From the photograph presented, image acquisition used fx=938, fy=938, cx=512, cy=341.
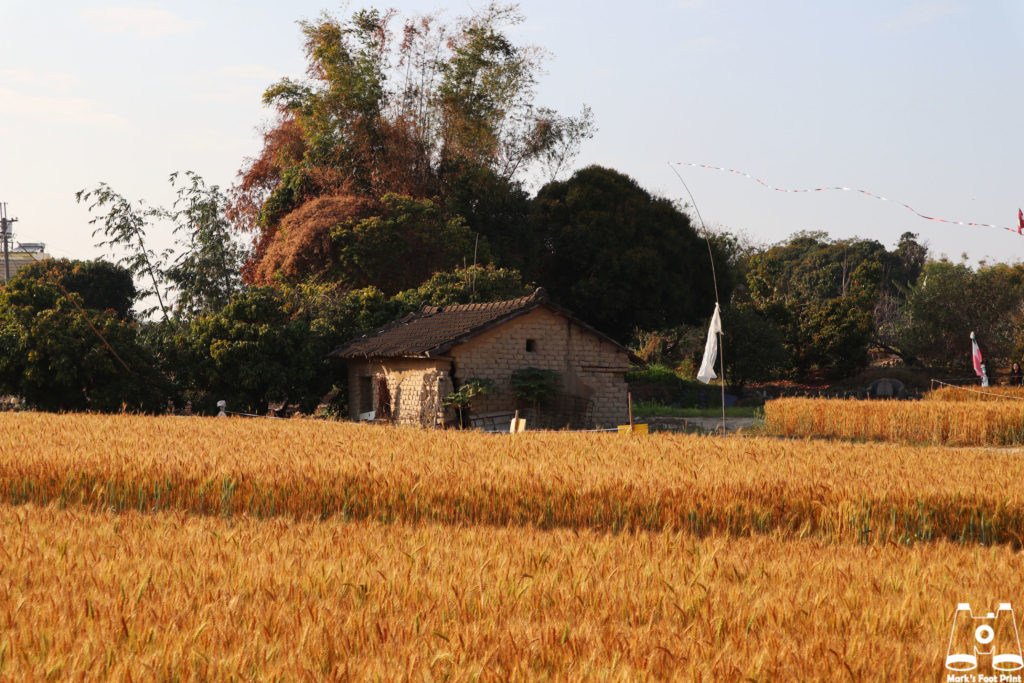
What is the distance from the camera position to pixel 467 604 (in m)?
5.09

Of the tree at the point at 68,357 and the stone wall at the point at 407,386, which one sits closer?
the stone wall at the point at 407,386

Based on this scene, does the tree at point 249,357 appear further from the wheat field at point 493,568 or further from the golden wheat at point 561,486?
the wheat field at point 493,568

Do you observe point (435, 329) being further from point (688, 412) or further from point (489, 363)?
point (688, 412)

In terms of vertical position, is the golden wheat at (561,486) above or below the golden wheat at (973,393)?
below

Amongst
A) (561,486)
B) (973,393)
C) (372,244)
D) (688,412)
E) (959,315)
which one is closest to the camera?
(561,486)

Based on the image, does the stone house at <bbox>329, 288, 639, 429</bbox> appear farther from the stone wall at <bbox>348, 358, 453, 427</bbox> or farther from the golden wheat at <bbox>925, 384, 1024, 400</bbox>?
the golden wheat at <bbox>925, 384, 1024, 400</bbox>

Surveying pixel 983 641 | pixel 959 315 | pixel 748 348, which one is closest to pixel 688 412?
pixel 748 348

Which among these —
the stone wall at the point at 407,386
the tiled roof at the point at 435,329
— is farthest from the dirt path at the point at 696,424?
the stone wall at the point at 407,386

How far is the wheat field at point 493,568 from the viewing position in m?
4.20

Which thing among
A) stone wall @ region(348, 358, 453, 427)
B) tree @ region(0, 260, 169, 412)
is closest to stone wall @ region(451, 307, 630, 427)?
stone wall @ region(348, 358, 453, 427)

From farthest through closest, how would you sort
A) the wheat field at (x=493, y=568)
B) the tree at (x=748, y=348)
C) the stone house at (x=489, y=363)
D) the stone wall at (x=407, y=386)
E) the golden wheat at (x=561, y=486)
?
the tree at (x=748, y=348) → the stone house at (x=489, y=363) → the stone wall at (x=407, y=386) → the golden wheat at (x=561, y=486) → the wheat field at (x=493, y=568)

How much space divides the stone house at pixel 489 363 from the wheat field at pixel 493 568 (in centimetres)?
1399

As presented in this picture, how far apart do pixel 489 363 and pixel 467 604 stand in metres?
21.8

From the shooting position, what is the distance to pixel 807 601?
17.1 feet
